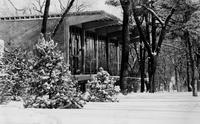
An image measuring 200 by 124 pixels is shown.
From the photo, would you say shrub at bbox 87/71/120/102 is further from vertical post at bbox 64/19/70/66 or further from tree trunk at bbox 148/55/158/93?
vertical post at bbox 64/19/70/66

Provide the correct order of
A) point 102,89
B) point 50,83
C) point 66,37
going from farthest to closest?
point 66,37, point 102,89, point 50,83

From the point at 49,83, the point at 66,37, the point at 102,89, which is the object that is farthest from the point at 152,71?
the point at 49,83

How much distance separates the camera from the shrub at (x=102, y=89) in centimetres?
1633

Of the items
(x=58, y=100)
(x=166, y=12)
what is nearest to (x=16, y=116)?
(x=58, y=100)

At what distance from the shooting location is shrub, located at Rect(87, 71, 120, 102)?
1633cm

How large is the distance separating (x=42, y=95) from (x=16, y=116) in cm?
475

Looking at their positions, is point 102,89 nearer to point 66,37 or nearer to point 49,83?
point 49,83

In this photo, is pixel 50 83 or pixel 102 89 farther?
pixel 102 89

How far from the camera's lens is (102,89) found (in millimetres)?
16562

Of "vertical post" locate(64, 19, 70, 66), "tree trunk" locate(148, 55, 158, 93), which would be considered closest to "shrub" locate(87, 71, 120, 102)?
"tree trunk" locate(148, 55, 158, 93)

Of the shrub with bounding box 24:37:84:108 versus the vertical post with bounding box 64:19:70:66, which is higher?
the vertical post with bounding box 64:19:70:66

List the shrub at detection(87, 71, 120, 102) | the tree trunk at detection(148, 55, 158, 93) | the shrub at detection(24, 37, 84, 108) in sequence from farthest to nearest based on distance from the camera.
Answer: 1. the tree trunk at detection(148, 55, 158, 93)
2. the shrub at detection(87, 71, 120, 102)
3. the shrub at detection(24, 37, 84, 108)

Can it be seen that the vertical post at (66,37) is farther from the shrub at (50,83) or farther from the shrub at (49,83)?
the shrub at (50,83)

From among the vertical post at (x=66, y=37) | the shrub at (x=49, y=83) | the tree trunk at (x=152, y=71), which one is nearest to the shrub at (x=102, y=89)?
the shrub at (x=49, y=83)
